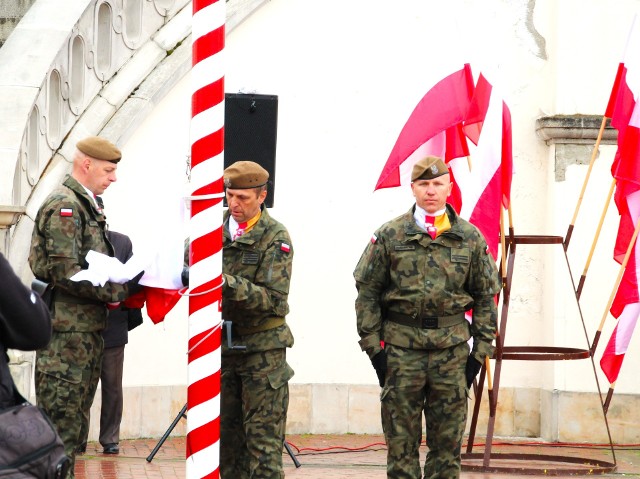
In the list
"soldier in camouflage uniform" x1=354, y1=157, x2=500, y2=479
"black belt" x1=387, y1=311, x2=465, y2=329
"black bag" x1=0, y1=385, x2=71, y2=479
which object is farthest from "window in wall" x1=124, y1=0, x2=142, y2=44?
"black bag" x1=0, y1=385, x2=71, y2=479

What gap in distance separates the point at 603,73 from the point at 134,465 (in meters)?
4.85

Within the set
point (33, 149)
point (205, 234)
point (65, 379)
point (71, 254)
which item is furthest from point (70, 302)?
point (33, 149)

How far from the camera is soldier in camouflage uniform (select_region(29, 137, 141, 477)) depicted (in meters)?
6.25

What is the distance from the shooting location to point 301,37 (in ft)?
35.0

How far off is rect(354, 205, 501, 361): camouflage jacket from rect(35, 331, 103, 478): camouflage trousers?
5.14 ft

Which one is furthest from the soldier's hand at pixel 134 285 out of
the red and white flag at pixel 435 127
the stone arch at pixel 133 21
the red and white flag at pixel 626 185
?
the stone arch at pixel 133 21

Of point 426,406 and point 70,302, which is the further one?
point 426,406

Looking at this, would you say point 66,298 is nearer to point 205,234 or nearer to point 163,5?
point 205,234

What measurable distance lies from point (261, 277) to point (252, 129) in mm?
3019

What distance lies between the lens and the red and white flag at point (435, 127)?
28.9ft

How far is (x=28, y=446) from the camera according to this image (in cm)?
418

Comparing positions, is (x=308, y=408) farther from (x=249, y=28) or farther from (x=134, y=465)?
(x=249, y=28)

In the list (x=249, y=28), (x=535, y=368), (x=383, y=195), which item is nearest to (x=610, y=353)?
(x=535, y=368)

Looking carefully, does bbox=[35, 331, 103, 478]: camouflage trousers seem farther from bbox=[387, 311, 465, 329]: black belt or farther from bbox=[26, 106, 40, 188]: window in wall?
bbox=[26, 106, 40, 188]: window in wall
